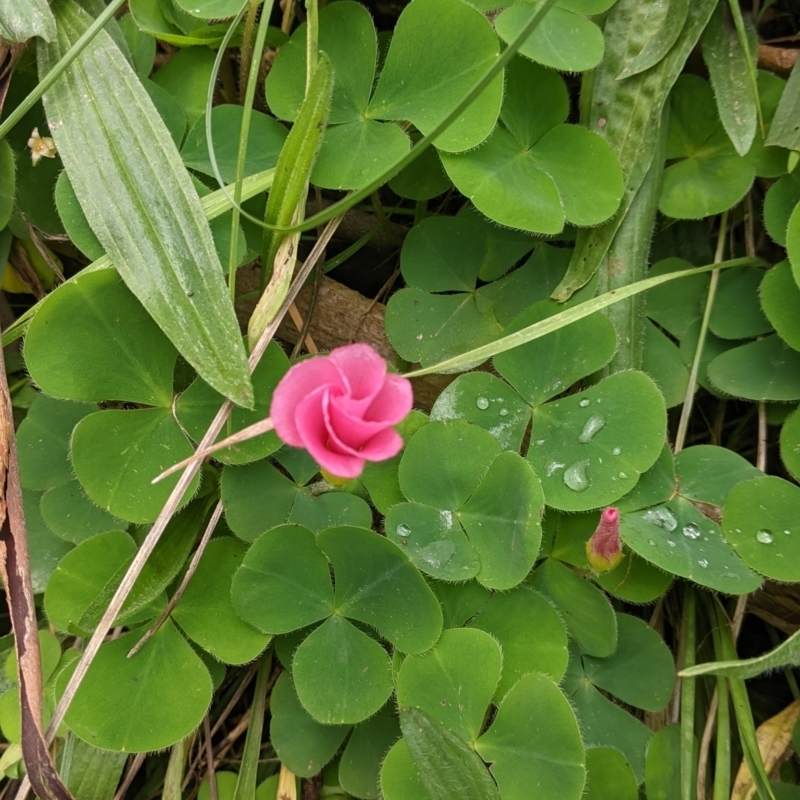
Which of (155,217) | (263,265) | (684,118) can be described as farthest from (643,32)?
(155,217)

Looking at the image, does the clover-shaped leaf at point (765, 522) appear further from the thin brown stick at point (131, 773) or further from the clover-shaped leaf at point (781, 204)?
the thin brown stick at point (131, 773)

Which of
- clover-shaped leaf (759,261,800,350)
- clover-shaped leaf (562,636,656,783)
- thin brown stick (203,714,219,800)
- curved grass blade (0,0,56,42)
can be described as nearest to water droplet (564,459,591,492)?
clover-shaped leaf (562,636,656,783)

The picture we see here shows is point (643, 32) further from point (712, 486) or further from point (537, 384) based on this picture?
point (712, 486)

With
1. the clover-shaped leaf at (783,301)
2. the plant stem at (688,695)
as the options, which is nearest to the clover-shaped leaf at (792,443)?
the clover-shaped leaf at (783,301)

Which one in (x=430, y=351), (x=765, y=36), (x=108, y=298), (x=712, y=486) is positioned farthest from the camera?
(x=765, y=36)

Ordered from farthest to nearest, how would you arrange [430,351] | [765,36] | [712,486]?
1. [765,36]
2. [430,351]
3. [712,486]

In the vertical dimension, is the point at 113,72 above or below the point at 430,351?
above

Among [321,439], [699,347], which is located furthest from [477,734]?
[699,347]

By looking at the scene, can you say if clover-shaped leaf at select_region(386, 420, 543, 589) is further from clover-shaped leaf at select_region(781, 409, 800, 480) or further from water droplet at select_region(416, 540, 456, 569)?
clover-shaped leaf at select_region(781, 409, 800, 480)
